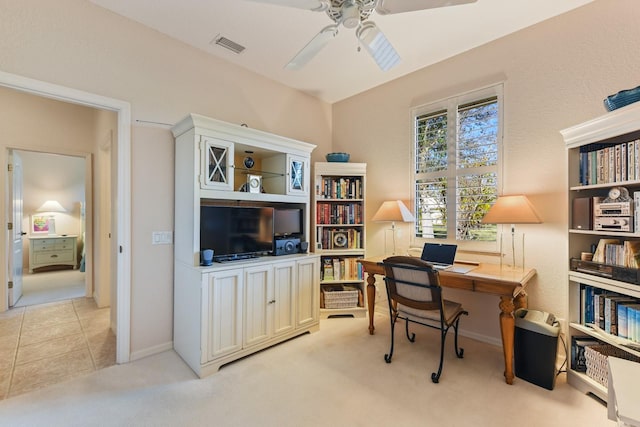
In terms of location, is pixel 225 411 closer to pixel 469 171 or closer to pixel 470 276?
pixel 470 276

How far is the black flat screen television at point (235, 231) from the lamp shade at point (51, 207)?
5725mm

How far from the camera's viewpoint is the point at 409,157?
3.34 meters

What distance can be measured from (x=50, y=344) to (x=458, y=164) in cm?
452

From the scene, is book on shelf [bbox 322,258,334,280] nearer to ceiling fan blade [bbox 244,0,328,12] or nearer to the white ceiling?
the white ceiling

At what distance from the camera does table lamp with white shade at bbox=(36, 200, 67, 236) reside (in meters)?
5.71

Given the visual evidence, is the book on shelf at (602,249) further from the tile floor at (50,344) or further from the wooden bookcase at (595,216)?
the tile floor at (50,344)

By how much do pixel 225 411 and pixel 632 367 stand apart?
7.15 feet

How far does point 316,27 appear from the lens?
2.46 metres

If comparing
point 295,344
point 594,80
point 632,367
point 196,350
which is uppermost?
point 594,80

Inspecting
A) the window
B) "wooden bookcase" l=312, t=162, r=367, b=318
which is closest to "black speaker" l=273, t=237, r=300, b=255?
"wooden bookcase" l=312, t=162, r=367, b=318

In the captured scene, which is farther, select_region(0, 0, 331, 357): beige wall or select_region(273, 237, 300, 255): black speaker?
select_region(273, 237, 300, 255): black speaker

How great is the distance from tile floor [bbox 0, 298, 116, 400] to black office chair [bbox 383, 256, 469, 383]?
254cm

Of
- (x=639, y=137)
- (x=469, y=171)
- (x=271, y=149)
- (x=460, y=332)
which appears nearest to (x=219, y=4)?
(x=271, y=149)

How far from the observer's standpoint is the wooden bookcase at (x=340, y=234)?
3.43 metres
